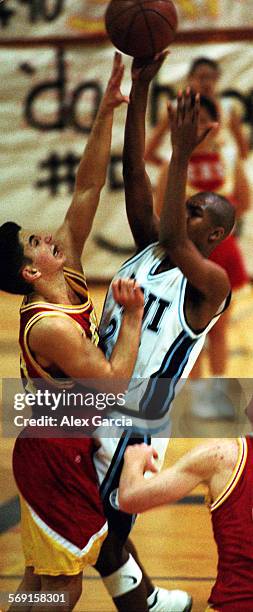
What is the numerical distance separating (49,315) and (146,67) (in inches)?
20.6

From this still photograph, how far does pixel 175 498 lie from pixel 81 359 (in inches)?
12.1

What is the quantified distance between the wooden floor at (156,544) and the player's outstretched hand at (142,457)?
2.9 inches

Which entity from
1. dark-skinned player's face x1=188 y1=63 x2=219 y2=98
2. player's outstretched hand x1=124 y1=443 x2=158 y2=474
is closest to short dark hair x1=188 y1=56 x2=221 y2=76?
dark-skinned player's face x1=188 y1=63 x2=219 y2=98

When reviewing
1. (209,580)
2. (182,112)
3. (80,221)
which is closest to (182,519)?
(209,580)

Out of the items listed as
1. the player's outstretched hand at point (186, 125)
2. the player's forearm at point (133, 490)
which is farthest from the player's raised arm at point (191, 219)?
the player's forearm at point (133, 490)

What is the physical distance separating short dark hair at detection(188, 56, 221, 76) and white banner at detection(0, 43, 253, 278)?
0.02 m

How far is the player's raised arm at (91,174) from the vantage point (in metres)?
1.71

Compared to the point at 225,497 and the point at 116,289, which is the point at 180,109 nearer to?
the point at 116,289

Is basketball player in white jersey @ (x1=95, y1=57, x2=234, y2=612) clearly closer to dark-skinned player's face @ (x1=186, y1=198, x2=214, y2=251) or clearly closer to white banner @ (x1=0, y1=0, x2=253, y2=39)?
dark-skinned player's face @ (x1=186, y1=198, x2=214, y2=251)

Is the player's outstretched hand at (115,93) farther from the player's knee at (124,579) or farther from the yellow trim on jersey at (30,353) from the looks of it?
the player's knee at (124,579)

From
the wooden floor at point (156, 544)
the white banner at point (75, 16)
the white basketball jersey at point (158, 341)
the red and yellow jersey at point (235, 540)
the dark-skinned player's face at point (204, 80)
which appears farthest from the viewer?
the dark-skinned player's face at point (204, 80)

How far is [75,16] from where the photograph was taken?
6.82ft

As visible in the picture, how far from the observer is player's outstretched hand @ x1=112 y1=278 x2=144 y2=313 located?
1.62 meters

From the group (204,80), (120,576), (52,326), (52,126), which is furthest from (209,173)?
(120,576)
